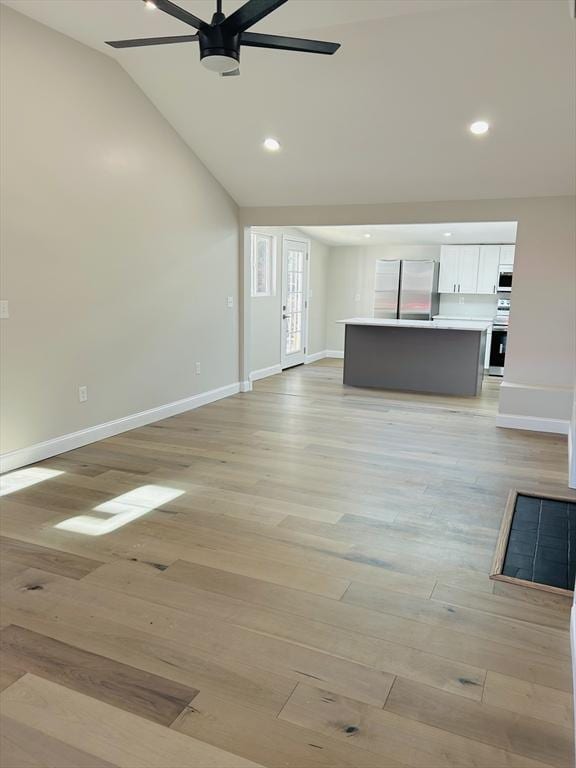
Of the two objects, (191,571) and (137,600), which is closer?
(137,600)

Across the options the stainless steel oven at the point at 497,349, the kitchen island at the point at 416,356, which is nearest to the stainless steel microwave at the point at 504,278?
the stainless steel oven at the point at 497,349

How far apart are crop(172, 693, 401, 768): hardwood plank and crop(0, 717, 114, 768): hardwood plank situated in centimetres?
28

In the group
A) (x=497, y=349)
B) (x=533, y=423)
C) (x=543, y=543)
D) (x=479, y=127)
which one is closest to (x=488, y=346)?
(x=497, y=349)

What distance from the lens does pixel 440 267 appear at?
914cm

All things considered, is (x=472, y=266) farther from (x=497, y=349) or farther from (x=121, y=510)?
(x=121, y=510)

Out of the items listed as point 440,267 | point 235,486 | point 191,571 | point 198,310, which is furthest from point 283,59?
point 440,267

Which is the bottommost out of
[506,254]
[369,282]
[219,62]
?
[369,282]

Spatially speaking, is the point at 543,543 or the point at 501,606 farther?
the point at 543,543

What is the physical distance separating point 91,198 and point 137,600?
3283mm

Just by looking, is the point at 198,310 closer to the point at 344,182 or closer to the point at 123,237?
the point at 123,237

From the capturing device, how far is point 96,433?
4.73 metres

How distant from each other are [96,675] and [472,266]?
8.36m

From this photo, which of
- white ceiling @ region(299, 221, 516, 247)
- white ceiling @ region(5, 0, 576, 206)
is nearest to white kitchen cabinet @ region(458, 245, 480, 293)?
white ceiling @ region(299, 221, 516, 247)

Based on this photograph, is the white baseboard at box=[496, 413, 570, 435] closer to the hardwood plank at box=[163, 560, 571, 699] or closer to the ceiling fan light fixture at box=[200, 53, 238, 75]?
the hardwood plank at box=[163, 560, 571, 699]
